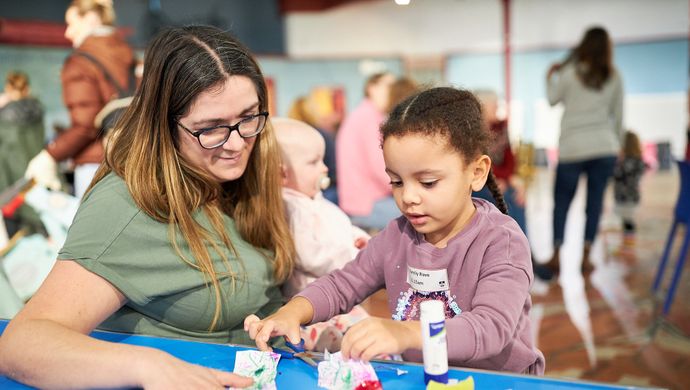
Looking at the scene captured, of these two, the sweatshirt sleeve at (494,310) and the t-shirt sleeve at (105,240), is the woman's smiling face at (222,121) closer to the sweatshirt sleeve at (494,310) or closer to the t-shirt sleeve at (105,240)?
the t-shirt sleeve at (105,240)

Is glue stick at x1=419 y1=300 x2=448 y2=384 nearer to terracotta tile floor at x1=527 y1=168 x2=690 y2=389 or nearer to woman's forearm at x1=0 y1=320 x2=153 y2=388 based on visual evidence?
woman's forearm at x1=0 y1=320 x2=153 y2=388

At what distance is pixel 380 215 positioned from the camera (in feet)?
14.2

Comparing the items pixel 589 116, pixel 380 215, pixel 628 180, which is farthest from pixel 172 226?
pixel 628 180

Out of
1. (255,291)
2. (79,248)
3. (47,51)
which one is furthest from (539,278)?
(47,51)

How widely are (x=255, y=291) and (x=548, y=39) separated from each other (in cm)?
964

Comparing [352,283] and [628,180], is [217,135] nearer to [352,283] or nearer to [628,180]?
[352,283]

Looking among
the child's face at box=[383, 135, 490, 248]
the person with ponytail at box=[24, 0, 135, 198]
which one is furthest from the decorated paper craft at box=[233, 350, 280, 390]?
the person with ponytail at box=[24, 0, 135, 198]

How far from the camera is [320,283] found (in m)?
1.53

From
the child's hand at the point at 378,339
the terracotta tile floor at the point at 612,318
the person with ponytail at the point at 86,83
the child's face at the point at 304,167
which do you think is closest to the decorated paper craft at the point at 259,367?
the child's hand at the point at 378,339

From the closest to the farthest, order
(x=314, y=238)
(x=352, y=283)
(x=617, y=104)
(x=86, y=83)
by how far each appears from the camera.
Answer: (x=352, y=283) < (x=314, y=238) < (x=86, y=83) < (x=617, y=104)

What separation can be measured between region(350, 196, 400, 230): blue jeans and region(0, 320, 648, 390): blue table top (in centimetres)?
284

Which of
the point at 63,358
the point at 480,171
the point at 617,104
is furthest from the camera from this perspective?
the point at 617,104

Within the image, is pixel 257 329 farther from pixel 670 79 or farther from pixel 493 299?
pixel 670 79

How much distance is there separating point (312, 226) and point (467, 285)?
0.67m
